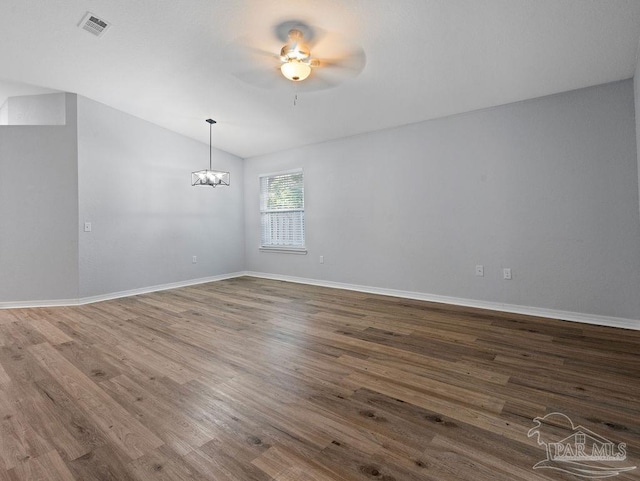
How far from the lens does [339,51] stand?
2832 millimetres

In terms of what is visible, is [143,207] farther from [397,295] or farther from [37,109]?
[397,295]

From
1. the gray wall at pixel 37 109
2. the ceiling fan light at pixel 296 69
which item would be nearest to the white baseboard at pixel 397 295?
the gray wall at pixel 37 109

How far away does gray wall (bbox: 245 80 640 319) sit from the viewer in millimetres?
2928

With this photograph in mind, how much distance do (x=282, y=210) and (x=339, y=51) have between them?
10.7 feet

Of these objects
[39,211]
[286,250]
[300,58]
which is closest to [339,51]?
[300,58]

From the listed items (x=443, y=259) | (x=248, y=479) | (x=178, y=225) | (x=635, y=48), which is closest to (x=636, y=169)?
(x=635, y=48)

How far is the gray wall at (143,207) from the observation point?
13.9ft

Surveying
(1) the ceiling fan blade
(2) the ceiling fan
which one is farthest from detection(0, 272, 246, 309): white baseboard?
(1) the ceiling fan blade

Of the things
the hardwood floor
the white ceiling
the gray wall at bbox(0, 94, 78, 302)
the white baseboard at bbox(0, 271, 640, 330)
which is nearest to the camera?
the hardwood floor

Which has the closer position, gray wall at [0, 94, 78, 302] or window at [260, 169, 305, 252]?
gray wall at [0, 94, 78, 302]

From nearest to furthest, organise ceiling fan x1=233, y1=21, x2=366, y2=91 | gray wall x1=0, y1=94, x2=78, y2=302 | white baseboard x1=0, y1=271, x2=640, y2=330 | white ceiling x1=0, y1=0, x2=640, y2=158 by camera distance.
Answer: white ceiling x1=0, y1=0, x2=640, y2=158, ceiling fan x1=233, y1=21, x2=366, y2=91, white baseboard x1=0, y1=271, x2=640, y2=330, gray wall x1=0, y1=94, x2=78, y2=302

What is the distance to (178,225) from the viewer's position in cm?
528

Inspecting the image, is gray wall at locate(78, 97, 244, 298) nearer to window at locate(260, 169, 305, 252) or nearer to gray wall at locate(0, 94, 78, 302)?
gray wall at locate(0, 94, 78, 302)

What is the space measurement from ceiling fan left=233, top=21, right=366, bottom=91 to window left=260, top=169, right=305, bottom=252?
2108 millimetres
